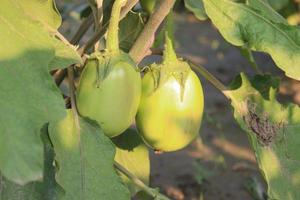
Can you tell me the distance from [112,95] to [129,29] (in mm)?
278

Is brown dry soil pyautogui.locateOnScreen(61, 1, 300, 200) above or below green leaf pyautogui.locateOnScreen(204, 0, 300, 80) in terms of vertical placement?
below

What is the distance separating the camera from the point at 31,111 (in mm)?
750

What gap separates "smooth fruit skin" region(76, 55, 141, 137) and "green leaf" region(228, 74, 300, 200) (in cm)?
21

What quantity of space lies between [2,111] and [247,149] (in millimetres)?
2044

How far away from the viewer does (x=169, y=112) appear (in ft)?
3.18

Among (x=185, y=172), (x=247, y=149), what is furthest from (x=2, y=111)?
(x=247, y=149)

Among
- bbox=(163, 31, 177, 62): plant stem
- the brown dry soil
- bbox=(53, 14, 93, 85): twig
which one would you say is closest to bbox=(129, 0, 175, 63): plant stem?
bbox=(163, 31, 177, 62): plant stem

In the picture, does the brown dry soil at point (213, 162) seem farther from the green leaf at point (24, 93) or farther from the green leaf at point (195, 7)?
the green leaf at point (24, 93)

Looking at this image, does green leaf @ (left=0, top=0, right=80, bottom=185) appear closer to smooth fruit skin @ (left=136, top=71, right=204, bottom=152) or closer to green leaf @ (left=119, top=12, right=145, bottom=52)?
smooth fruit skin @ (left=136, top=71, right=204, bottom=152)

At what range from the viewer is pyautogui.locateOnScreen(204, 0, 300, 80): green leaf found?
923mm

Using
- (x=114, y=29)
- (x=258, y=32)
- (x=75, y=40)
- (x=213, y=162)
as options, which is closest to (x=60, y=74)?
(x=75, y=40)

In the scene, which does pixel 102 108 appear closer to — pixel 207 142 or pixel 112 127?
pixel 112 127

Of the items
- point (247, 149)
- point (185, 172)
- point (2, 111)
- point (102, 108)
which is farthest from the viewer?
point (247, 149)

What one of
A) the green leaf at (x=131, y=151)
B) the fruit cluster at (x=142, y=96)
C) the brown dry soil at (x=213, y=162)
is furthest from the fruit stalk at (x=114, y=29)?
the brown dry soil at (x=213, y=162)
